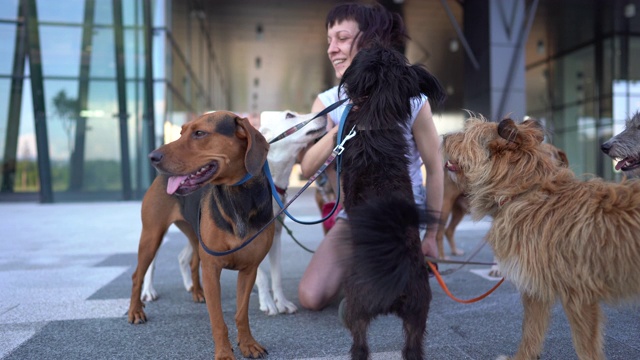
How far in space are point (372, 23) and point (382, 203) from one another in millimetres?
1789

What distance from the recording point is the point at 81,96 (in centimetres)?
1459

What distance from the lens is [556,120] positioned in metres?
23.3

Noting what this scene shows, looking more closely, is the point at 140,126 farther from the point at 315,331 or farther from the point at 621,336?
the point at 621,336

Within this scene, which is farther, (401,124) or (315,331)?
(315,331)

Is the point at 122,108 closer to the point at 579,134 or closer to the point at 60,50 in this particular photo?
the point at 60,50

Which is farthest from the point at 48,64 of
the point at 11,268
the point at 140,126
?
the point at 11,268

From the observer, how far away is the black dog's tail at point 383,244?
1.93 metres

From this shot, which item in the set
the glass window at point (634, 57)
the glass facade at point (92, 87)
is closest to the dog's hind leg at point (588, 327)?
the glass facade at point (92, 87)

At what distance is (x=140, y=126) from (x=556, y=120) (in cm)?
1935

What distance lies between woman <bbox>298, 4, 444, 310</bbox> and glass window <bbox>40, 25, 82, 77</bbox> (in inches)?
532

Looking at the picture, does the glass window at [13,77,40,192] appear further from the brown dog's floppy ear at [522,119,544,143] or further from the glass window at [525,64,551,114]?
the glass window at [525,64,551,114]

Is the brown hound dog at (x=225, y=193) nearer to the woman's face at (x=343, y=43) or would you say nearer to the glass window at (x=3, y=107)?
the woman's face at (x=343, y=43)

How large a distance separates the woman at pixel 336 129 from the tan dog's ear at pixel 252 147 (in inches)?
21.1

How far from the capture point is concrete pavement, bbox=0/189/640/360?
276 centimetres
